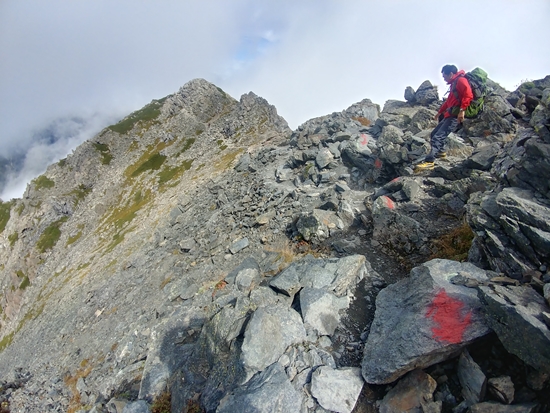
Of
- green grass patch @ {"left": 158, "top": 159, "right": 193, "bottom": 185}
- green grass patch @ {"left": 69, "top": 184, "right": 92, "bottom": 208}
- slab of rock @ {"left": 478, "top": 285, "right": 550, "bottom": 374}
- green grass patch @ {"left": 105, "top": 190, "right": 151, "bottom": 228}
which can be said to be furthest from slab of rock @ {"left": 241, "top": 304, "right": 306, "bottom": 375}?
green grass patch @ {"left": 69, "top": 184, "right": 92, "bottom": 208}

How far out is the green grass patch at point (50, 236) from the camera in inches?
2640

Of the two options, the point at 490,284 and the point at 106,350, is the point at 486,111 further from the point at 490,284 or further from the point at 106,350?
the point at 106,350

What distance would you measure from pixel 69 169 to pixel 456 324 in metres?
110

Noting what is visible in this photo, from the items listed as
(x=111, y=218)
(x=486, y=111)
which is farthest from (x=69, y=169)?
(x=486, y=111)

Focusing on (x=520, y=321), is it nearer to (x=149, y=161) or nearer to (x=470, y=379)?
(x=470, y=379)

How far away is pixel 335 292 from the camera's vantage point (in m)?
10.4

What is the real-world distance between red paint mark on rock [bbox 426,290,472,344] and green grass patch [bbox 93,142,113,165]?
99.9 metres

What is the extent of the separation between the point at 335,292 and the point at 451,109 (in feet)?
48.3

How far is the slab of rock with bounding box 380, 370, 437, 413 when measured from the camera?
21.1 ft

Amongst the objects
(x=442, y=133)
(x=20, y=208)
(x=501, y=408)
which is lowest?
(x=501, y=408)

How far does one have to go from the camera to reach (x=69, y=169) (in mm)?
89312

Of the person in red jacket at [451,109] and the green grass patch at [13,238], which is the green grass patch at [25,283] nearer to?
the green grass patch at [13,238]

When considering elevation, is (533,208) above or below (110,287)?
below

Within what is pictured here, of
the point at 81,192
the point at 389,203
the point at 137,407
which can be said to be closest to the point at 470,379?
the point at 389,203
